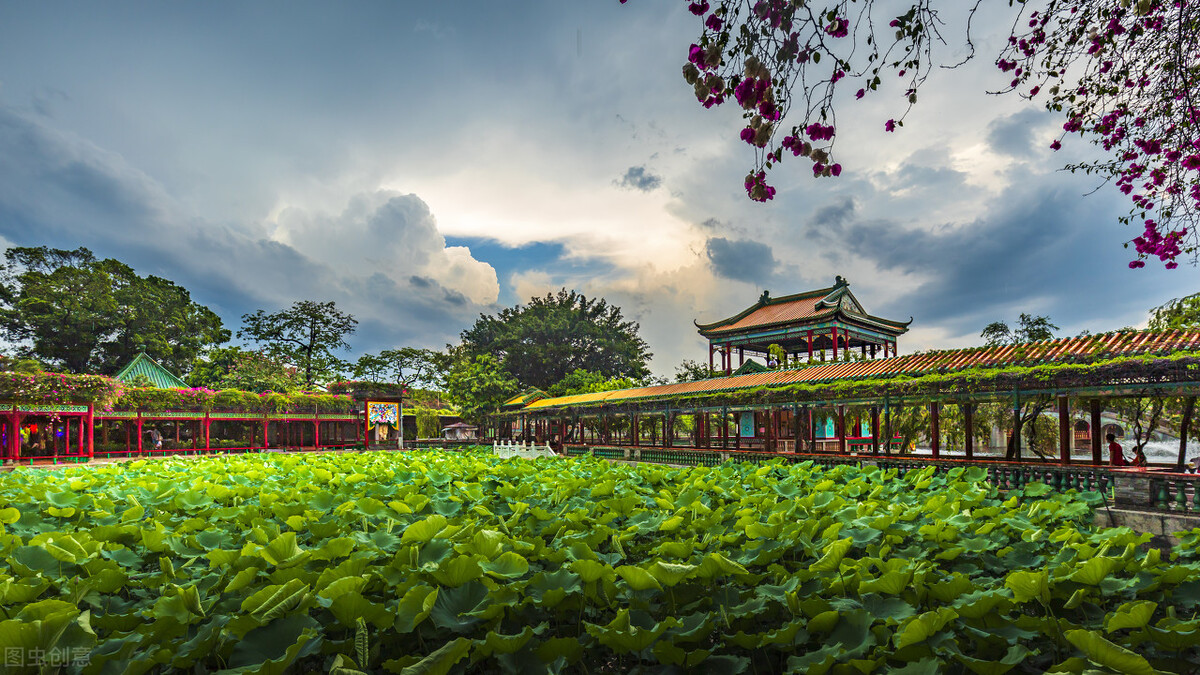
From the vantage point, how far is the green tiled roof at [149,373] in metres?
29.5

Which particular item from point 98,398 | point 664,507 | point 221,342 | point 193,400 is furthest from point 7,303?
point 664,507

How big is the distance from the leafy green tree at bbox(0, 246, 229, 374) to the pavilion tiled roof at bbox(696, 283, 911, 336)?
36.5 meters

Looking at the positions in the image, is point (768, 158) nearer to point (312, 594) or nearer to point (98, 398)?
point (312, 594)

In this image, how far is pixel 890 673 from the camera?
188 centimetres

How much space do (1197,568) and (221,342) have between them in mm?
54040

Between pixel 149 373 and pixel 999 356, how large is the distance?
3568 centimetres

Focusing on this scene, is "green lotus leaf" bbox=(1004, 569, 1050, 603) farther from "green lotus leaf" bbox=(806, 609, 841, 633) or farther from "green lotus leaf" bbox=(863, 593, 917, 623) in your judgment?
"green lotus leaf" bbox=(806, 609, 841, 633)

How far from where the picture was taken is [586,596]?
2525mm

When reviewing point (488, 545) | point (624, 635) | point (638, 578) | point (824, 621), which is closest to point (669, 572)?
point (638, 578)

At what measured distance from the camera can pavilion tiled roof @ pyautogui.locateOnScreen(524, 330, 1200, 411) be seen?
891cm

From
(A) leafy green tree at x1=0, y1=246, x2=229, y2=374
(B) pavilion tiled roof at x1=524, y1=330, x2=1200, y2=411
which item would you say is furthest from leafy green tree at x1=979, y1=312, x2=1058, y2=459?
(A) leafy green tree at x1=0, y1=246, x2=229, y2=374

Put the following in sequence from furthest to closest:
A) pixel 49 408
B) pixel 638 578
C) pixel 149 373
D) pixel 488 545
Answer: pixel 149 373, pixel 49 408, pixel 488 545, pixel 638 578

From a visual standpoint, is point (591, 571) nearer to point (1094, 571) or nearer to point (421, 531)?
point (421, 531)

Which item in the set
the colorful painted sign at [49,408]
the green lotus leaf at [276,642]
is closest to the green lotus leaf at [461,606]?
the green lotus leaf at [276,642]
